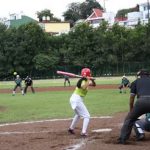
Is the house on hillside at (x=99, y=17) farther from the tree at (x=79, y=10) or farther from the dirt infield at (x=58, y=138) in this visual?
the dirt infield at (x=58, y=138)

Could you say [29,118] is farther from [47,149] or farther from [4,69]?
[4,69]

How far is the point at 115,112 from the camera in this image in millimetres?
20047

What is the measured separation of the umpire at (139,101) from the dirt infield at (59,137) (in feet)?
1.13

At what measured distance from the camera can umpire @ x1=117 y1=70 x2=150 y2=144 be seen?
36.0ft

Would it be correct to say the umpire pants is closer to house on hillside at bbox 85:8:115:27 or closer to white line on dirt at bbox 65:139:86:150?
white line on dirt at bbox 65:139:86:150

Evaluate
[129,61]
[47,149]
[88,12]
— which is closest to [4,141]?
[47,149]

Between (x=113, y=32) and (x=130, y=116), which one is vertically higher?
(x=113, y=32)

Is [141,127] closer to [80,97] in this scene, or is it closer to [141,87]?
[141,87]

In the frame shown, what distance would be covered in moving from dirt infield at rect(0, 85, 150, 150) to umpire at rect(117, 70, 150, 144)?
1.13 feet

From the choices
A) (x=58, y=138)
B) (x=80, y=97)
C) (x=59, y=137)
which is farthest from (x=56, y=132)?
(x=80, y=97)

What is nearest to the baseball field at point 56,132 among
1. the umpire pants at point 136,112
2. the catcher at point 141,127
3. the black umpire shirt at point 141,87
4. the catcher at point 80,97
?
the catcher at point 141,127

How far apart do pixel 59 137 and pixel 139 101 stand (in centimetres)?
278

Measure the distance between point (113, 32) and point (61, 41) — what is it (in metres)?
9.03

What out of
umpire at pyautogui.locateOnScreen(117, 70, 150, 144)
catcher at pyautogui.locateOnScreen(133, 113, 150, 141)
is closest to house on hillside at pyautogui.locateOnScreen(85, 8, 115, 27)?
catcher at pyautogui.locateOnScreen(133, 113, 150, 141)
